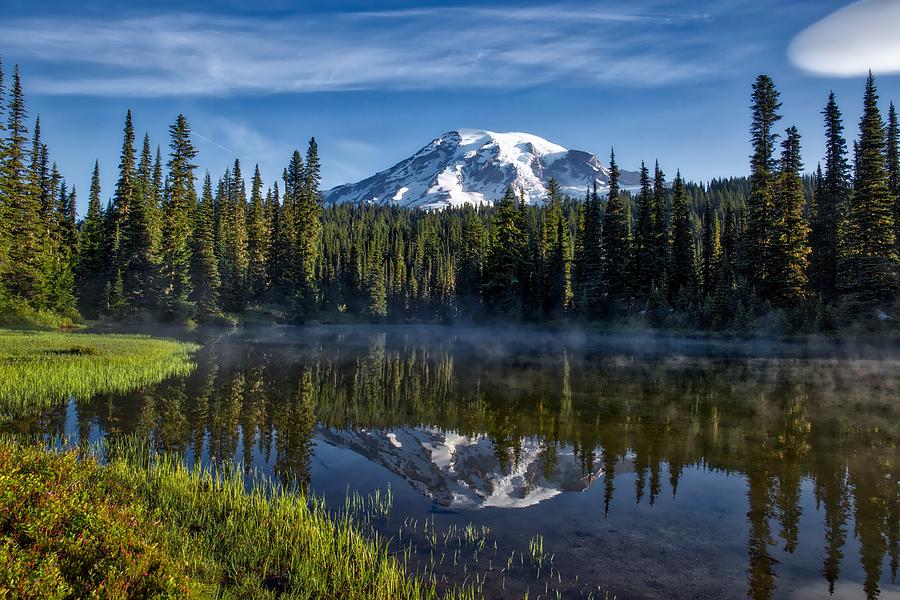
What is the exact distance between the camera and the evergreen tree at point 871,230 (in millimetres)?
45688

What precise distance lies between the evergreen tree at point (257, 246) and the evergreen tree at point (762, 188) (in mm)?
68280

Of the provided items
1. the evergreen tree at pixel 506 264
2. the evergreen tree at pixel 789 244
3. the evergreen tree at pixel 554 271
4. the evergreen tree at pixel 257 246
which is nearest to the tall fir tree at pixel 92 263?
the evergreen tree at pixel 257 246

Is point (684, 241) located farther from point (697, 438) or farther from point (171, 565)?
point (171, 565)

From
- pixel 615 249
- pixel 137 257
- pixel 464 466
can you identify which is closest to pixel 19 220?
pixel 137 257

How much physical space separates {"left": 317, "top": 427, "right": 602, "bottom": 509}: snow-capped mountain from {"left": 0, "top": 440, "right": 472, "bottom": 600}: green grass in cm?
339

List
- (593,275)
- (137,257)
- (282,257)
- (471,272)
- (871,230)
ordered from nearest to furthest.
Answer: (871,230)
(137,257)
(593,275)
(282,257)
(471,272)

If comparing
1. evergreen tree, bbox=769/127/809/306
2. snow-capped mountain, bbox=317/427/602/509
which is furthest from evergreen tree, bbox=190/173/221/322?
evergreen tree, bbox=769/127/809/306

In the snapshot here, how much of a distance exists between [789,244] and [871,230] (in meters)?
6.39

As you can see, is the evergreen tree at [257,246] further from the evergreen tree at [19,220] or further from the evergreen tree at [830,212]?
the evergreen tree at [830,212]

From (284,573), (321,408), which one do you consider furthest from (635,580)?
(321,408)

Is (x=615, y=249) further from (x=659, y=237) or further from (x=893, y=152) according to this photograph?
(x=893, y=152)

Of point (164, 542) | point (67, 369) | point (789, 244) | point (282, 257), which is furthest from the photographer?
point (282, 257)

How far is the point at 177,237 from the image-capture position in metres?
61.9

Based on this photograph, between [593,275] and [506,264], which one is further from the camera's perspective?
[506,264]
